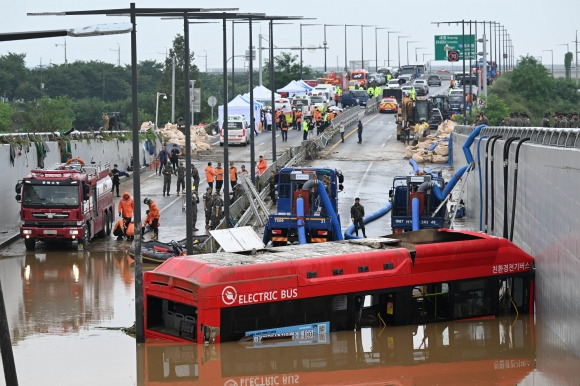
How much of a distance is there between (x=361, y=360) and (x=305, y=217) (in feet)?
41.6

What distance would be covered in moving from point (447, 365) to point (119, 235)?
19.8m

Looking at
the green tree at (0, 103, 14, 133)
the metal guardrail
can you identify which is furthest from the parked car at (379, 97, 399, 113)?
the metal guardrail

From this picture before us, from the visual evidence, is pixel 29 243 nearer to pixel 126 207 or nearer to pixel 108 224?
pixel 126 207

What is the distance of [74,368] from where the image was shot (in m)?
23.5

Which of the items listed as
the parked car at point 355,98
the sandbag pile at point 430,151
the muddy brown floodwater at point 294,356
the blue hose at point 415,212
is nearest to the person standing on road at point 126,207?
the blue hose at point 415,212

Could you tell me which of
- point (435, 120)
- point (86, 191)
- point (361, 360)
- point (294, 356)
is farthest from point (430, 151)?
point (294, 356)

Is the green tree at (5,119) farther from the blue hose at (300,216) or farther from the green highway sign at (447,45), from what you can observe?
the blue hose at (300,216)

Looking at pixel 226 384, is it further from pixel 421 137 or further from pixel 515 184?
pixel 421 137

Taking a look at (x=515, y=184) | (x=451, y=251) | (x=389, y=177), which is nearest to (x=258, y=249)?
(x=451, y=251)

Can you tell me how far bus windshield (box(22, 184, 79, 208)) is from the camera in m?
38.6

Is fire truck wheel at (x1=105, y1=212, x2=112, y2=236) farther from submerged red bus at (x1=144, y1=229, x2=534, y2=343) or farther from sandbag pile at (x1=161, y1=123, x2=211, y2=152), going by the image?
sandbag pile at (x1=161, y1=123, x2=211, y2=152)

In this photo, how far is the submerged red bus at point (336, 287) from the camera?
24.0 metres

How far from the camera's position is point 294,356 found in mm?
24547

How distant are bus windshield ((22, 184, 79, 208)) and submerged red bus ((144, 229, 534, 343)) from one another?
44.5ft
